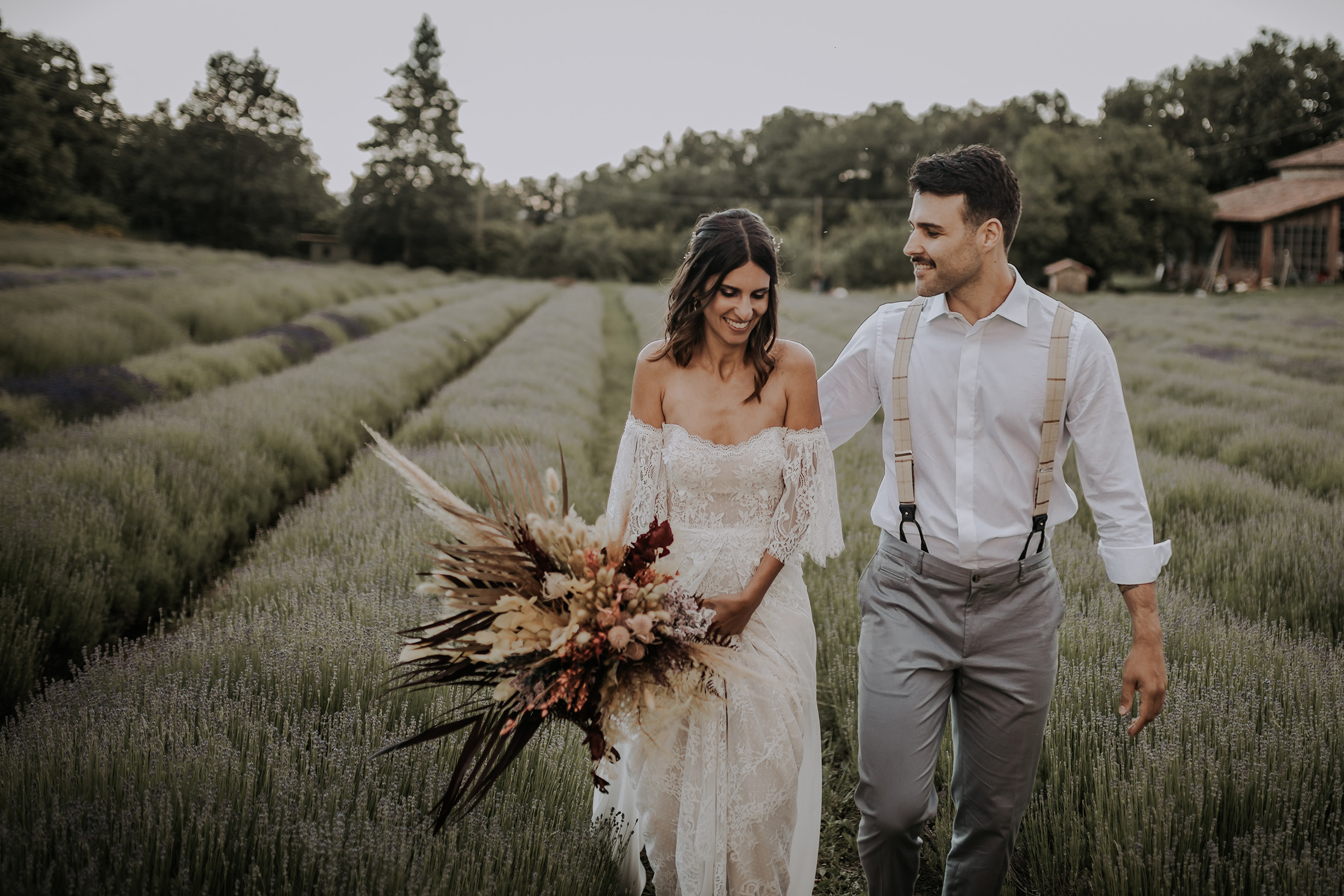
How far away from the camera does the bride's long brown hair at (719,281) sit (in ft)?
7.98

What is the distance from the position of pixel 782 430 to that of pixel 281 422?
727cm

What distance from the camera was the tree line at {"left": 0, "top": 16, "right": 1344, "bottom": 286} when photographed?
117ft

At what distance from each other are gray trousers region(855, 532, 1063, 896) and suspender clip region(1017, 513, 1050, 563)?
0.03 metres

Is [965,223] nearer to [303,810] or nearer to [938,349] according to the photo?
[938,349]

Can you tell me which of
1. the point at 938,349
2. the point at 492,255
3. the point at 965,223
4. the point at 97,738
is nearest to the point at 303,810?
the point at 97,738

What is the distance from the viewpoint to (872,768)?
2.36 meters

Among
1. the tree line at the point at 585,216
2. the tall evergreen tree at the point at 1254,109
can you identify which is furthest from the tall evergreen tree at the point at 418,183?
the tall evergreen tree at the point at 1254,109

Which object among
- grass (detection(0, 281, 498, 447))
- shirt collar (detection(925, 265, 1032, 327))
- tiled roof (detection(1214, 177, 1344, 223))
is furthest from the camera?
tiled roof (detection(1214, 177, 1344, 223))

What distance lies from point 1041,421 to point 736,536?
0.99 metres

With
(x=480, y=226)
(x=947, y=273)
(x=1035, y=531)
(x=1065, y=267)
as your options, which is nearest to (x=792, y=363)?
(x=947, y=273)

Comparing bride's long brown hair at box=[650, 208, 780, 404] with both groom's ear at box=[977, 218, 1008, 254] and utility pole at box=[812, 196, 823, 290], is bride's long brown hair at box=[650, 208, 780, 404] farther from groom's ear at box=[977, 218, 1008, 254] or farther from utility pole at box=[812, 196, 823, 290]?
utility pole at box=[812, 196, 823, 290]

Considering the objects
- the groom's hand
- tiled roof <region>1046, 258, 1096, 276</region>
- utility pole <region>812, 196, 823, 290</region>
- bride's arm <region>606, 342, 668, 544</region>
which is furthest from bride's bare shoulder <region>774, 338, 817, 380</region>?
utility pole <region>812, 196, 823, 290</region>

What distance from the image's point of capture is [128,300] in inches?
562


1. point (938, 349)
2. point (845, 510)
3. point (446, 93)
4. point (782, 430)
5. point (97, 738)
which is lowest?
point (845, 510)
